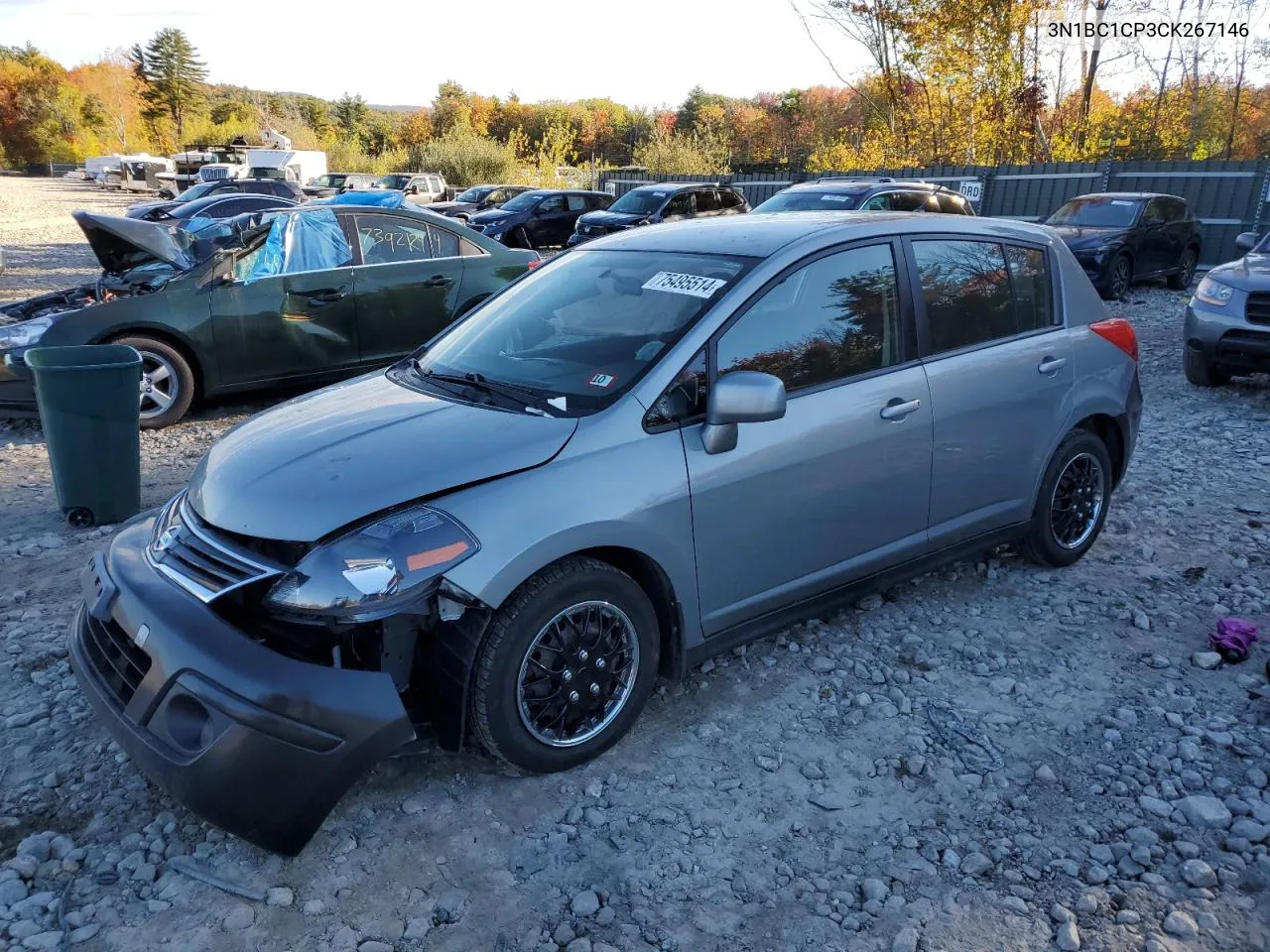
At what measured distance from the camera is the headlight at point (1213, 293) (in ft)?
27.1

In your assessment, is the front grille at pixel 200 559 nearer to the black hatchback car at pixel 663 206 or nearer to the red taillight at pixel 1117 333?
the red taillight at pixel 1117 333

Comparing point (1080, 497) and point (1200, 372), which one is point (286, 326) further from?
point (1200, 372)

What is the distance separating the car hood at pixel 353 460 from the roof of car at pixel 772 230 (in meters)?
1.12

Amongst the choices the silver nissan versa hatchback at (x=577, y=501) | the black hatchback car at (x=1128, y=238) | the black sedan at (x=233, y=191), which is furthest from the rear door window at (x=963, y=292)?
the black sedan at (x=233, y=191)

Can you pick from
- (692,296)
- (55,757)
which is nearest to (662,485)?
(692,296)

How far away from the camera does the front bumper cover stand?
2.46 m

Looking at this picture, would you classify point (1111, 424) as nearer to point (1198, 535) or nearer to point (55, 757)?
point (1198, 535)

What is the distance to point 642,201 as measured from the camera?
739 inches

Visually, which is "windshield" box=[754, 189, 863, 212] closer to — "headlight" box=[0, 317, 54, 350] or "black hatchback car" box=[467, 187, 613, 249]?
"headlight" box=[0, 317, 54, 350]

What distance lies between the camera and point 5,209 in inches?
1414

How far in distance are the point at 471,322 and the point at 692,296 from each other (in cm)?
115

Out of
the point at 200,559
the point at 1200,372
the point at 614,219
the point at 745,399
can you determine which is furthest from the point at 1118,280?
the point at 200,559

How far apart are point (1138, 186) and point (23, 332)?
19.6 metres

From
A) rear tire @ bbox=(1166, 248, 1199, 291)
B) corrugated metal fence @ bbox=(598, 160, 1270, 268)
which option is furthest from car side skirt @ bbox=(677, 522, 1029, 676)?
corrugated metal fence @ bbox=(598, 160, 1270, 268)
